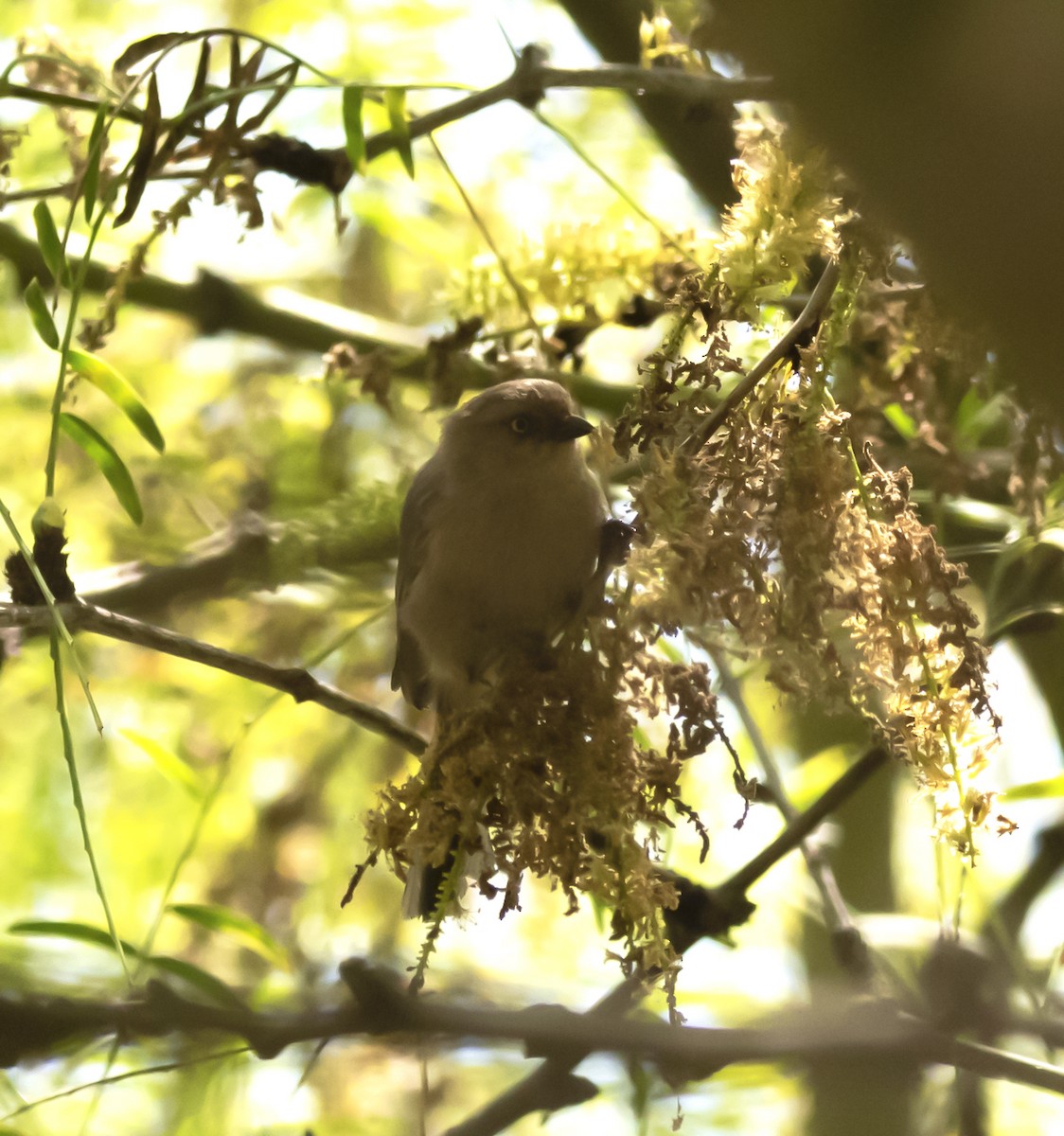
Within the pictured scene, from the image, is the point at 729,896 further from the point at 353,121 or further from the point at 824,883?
the point at 353,121

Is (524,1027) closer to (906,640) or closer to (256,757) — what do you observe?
(906,640)

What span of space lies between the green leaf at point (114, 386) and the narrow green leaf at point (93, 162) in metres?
0.25

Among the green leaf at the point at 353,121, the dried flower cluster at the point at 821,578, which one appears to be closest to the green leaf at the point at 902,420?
the dried flower cluster at the point at 821,578

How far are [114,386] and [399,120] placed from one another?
776 mm

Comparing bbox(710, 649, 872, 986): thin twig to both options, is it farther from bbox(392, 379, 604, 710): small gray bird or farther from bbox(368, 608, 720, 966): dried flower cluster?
bbox(392, 379, 604, 710): small gray bird

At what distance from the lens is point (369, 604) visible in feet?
13.6

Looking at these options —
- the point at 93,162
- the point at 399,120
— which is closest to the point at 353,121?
the point at 399,120

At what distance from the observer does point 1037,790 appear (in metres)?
2.64

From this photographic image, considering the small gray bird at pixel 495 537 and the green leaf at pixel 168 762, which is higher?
the small gray bird at pixel 495 537

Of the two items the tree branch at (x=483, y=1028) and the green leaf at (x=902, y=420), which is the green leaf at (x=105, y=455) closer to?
the tree branch at (x=483, y=1028)

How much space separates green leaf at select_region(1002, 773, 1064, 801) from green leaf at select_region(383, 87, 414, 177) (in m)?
1.76

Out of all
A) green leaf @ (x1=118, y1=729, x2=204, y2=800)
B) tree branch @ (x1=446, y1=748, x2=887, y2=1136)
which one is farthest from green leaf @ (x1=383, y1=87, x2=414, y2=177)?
tree branch @ (x1=446, y1=748, x2=887, y2=1136)

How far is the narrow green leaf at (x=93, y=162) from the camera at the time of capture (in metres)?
2.22

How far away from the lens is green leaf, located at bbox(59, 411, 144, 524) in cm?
240
